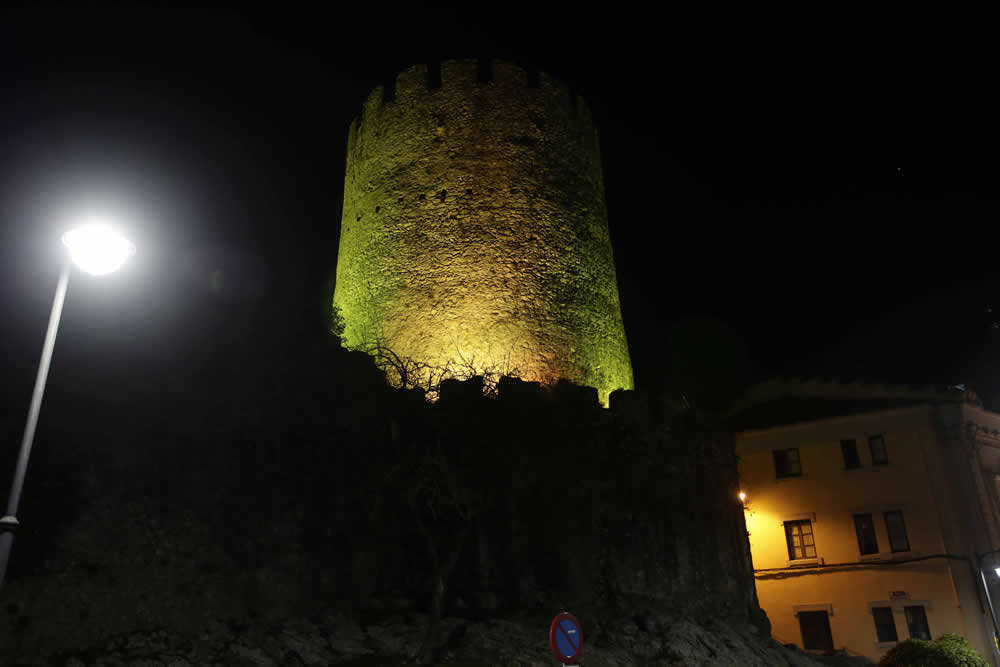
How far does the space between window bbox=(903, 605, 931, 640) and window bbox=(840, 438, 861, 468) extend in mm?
4587

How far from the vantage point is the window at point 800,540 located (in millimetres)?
26219

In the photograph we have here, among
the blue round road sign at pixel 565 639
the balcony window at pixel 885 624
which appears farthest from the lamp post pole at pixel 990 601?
the blue round road sign at pixel 565 639

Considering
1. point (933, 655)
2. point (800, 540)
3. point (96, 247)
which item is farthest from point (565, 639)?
point (800, 540)

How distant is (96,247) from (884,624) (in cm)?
2432

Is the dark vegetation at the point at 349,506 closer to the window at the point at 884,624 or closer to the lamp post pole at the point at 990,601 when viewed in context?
the window at the point at 884,624

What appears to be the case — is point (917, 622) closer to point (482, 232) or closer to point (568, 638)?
point (482, 232)

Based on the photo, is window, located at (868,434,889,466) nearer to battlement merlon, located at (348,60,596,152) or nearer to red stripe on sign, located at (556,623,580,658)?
battlement merlon, located at (348,60,596,152)

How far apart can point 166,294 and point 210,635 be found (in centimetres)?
623

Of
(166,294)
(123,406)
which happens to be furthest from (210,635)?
(166,294)

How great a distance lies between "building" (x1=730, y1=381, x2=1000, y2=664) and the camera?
23531mm

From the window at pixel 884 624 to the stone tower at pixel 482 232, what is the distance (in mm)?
11333

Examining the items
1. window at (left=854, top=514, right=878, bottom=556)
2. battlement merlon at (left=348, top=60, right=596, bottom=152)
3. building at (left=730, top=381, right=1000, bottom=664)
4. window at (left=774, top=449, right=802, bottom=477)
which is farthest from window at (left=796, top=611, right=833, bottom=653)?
battlement merlon at (left=348, top=60, right=596, bottom=152)

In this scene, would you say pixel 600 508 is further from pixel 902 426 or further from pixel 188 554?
pixel 902 426

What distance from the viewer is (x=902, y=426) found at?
2572cm
